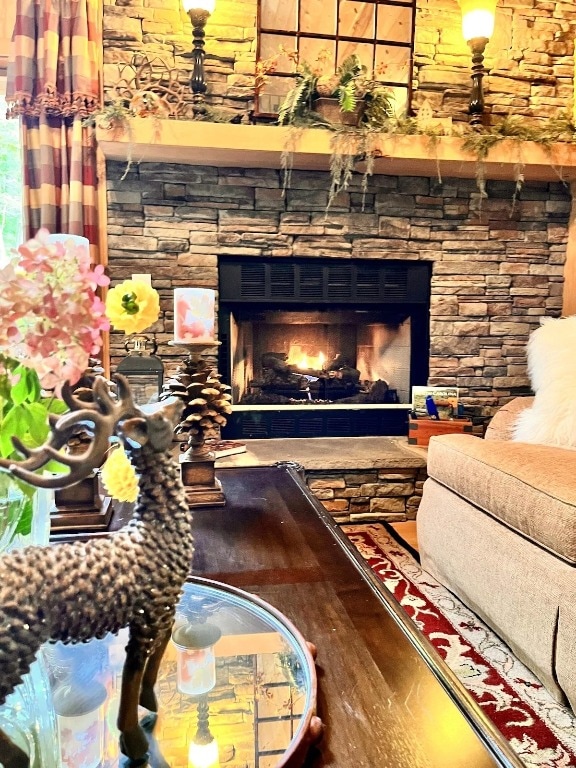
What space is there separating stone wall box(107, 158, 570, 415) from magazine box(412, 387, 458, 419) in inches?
4.6

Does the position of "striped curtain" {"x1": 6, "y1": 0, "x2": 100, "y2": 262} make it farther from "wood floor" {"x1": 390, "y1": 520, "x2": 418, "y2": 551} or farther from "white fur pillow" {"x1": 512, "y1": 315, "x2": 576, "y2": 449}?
"white fur pillow" {"x1": 512, "y1": 315, "x2": 576, "y2": 449}

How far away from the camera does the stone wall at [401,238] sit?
296 cm

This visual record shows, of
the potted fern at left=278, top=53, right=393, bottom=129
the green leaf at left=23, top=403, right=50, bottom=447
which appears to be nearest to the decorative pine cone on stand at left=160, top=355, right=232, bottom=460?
the green leaf at left=23, top=403, right=50, bottom=447

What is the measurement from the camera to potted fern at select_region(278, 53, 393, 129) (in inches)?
109

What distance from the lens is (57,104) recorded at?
8.67ft

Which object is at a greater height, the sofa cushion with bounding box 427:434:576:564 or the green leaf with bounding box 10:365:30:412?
the green leaf with bounding box 10:365:30:412

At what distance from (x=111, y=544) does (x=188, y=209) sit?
2607mm

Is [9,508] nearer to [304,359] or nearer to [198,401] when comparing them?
[198,401]

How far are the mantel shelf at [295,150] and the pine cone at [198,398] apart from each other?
149cm

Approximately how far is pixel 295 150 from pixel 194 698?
2460 millimetres

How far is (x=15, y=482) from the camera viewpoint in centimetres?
67

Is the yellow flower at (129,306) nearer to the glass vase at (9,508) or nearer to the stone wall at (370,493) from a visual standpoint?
the glass vase at (9,508)

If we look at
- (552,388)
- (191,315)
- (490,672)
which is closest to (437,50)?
(552,388)

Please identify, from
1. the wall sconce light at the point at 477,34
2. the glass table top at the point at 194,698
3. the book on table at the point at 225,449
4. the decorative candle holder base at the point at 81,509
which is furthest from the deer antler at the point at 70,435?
the wall sconce light at the point at 477,34
